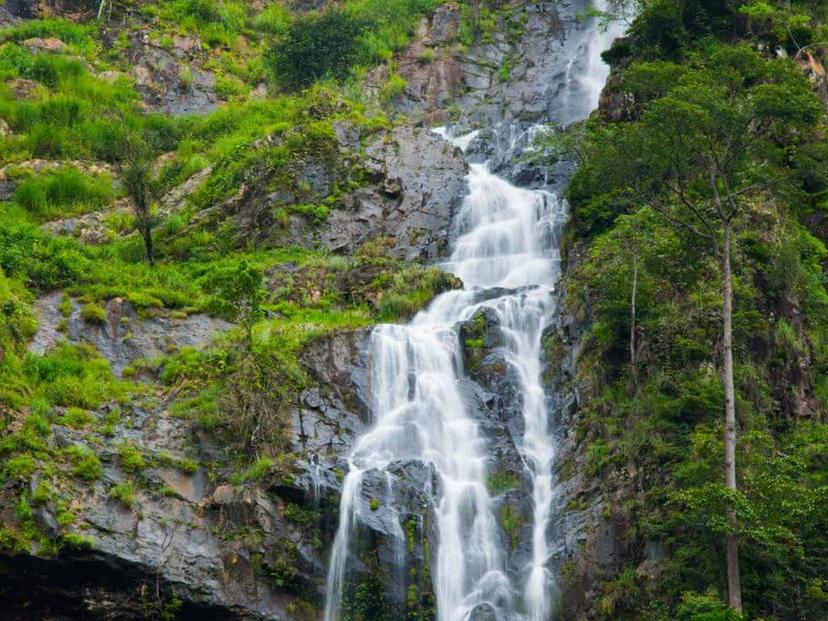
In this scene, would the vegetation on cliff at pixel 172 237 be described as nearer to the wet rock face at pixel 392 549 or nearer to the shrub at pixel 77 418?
the shrub at pixel 77 418

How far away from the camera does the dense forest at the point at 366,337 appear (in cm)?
1666

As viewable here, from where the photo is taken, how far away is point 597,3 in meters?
48.0

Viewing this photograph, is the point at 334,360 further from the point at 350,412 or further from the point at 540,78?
the point at 540,78

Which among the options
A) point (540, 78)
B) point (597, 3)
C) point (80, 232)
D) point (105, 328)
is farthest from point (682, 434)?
point (597, 3)

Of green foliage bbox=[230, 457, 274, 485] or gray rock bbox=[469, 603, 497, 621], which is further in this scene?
green foliage bbox=[230, 457, 274, 485]

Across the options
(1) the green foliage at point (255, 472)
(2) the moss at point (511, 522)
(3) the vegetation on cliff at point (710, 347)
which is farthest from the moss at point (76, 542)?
(3) the vegetation on cliff at point (710, 347)

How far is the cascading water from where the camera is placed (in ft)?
60.1

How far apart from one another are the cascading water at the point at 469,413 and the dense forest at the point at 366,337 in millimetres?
402

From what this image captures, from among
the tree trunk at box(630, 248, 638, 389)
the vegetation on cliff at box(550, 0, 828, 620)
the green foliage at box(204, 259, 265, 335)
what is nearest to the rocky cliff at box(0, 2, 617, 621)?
the green foliage at box(204, 259, 265, 335)

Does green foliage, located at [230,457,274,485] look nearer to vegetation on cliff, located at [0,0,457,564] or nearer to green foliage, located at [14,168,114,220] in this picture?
vegetation on cliff, located at [0,0,457,564]

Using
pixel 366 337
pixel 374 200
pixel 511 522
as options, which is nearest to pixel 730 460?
pixel 511 522

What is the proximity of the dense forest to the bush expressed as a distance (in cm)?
626

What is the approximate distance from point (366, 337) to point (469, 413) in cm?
372

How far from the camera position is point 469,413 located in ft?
72.3
